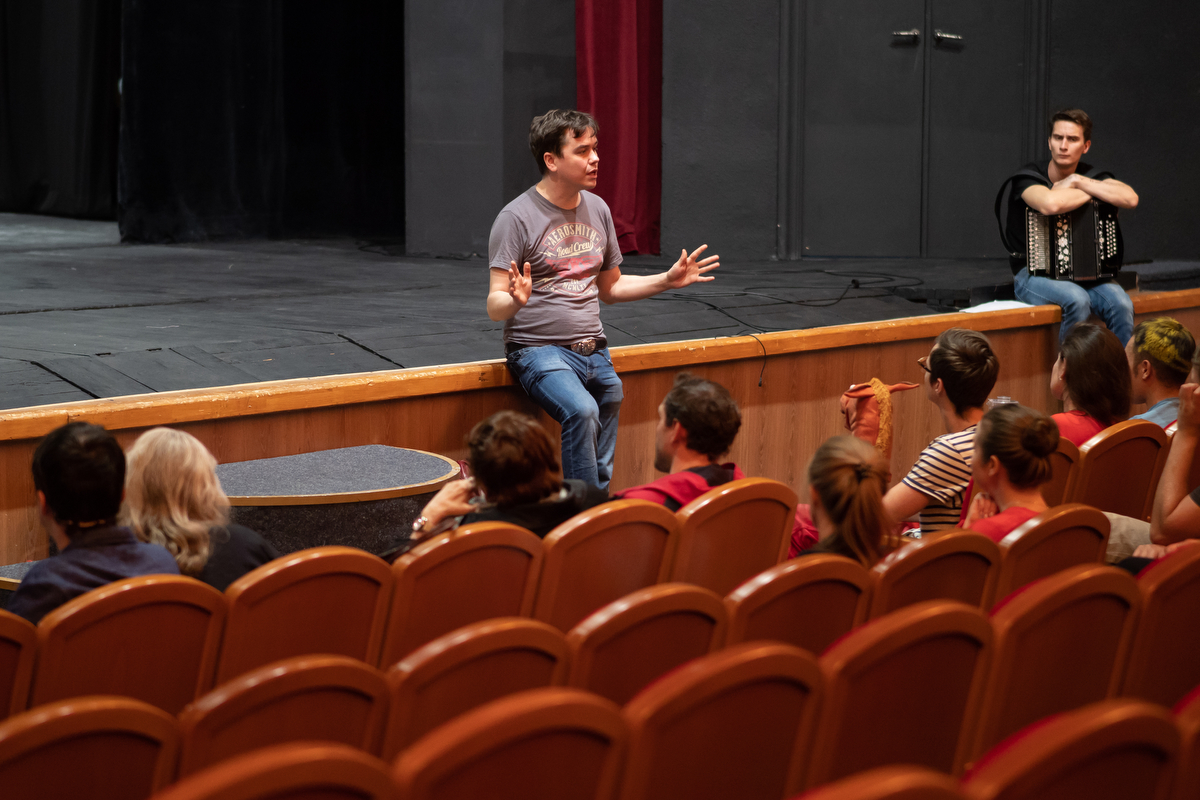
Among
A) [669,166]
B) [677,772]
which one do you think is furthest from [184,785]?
[669,166]

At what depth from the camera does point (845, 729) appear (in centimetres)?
124

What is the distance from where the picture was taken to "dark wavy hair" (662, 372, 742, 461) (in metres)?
2.20

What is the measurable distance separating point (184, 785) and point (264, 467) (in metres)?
2.05

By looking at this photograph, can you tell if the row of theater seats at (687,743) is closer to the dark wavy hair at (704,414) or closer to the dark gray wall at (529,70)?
the dark wavy hair at (704,414)

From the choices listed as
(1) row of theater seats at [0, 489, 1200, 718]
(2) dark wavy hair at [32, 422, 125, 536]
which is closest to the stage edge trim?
(2) dark wavy hair at [32, 422, 125, 536]

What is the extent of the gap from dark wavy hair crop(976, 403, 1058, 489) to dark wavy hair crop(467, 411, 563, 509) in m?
0.69

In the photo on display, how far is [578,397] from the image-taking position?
2990mm

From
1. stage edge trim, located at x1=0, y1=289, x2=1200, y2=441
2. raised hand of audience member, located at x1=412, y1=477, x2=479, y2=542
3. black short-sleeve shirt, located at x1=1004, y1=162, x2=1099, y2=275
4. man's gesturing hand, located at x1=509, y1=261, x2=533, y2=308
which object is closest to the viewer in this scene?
raised hand of audience member, located at x1=412, y1=477, x2=479, y2=542

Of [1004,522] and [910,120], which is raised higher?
[910,120]

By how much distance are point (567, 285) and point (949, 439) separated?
1.06 metres

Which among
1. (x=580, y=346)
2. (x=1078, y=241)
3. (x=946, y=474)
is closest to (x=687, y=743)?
(x=946, y=474)

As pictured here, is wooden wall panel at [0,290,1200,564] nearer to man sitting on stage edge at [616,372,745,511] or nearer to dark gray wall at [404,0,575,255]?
man sitting on stage edge at [616,372,745,511]

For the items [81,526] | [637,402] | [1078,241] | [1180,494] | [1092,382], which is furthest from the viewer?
[1078,241]

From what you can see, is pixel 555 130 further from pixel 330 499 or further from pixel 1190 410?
pixel 1190 410
